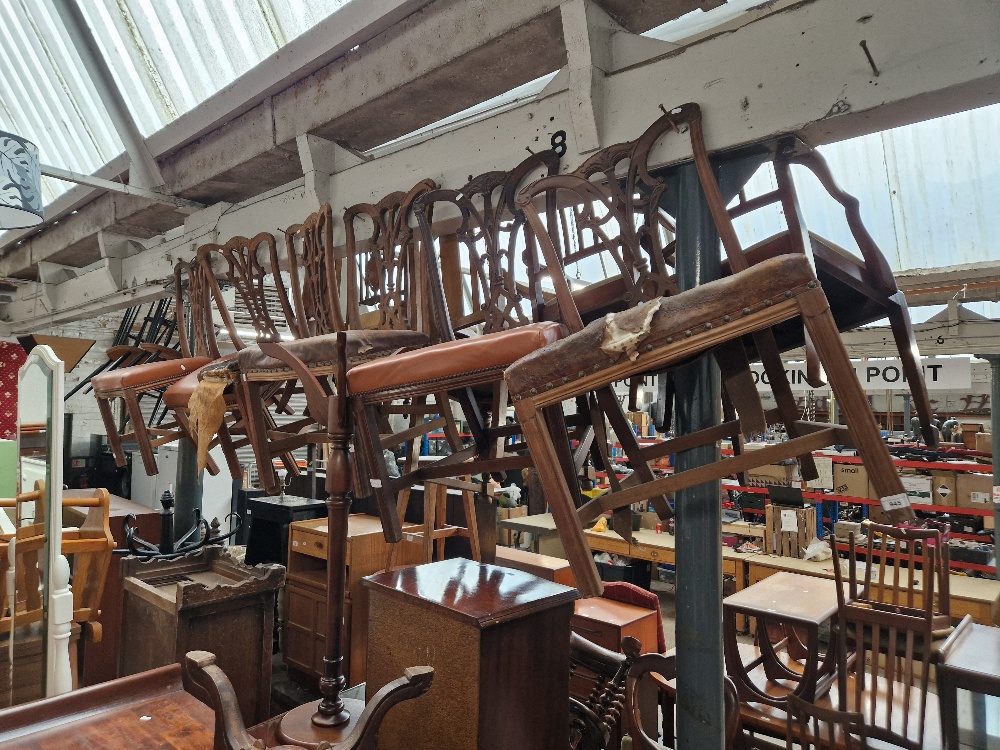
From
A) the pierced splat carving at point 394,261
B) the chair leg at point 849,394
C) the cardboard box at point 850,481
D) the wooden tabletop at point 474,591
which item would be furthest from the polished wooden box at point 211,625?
the cardboard box at point 850,481

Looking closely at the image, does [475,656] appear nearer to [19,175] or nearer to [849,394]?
[849,394]

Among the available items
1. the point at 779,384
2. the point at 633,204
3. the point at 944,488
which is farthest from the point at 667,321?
→ the point at 944,488

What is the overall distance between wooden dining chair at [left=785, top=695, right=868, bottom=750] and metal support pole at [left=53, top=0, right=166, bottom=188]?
4.54m

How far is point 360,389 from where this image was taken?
6.18 feet

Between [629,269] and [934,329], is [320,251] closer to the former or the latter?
[629,269]

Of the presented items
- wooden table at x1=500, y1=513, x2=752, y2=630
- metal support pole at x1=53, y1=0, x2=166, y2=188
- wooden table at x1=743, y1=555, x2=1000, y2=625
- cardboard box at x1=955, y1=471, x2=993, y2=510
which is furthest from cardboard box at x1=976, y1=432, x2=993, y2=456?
metal support pole at x1=53, y1=0, x2=166, y2=188

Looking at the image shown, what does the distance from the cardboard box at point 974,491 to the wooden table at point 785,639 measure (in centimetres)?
324

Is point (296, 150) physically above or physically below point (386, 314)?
above

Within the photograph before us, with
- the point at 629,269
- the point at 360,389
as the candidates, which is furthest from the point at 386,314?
the point at 629,269

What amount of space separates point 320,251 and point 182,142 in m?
1.41

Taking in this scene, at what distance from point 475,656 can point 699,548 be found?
738 millimetres

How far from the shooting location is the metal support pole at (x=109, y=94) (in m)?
3.44

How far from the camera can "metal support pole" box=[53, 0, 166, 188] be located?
3.44m

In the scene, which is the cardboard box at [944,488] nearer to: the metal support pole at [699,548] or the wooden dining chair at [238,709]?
the metal support pole at [699,548]
